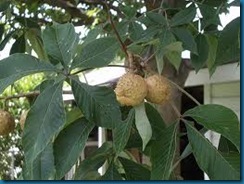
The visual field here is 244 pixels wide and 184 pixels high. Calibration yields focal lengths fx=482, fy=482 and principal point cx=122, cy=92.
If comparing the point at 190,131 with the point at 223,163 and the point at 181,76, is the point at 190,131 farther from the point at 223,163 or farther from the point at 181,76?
the point at 181,76

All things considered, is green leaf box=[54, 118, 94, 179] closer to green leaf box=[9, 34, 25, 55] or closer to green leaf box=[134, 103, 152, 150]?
green leaf box=[134, 103, 152, 150]

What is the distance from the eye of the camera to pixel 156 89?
109 centimetres

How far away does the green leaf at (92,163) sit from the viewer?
3.96 ft

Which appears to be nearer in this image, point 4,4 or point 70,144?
point 70,144

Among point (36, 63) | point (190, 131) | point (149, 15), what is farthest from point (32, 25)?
point (190, 131)

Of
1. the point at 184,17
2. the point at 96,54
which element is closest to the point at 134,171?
the point at 96,54

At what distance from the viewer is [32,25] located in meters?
2.03

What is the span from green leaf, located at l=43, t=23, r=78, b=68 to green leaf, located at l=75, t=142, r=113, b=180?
29 cm

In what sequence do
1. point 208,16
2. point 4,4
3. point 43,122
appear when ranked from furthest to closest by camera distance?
1. point 4,4
2. point 208,16
3. point 43,122

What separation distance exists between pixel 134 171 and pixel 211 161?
259mm

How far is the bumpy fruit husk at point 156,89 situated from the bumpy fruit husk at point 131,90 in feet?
0.05

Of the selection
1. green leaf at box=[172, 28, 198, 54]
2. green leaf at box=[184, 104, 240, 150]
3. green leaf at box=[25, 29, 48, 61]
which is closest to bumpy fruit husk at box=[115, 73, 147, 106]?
green leaf at box=[184, 104, 240, 150]

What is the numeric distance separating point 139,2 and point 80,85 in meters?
1.95

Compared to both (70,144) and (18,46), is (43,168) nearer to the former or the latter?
(70,144)
